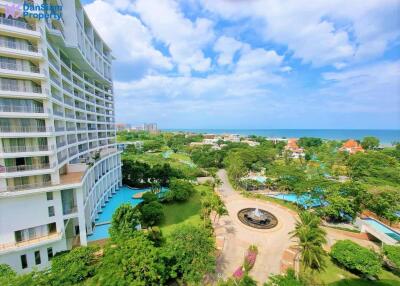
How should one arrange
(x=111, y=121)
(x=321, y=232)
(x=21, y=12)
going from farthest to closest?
(x=111, y=121) < (x=321, y=232) < (x=21, y=12)

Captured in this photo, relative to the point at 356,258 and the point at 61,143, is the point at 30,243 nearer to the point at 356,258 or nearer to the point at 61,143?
the point at 61,143

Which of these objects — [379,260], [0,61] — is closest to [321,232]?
[379,260]

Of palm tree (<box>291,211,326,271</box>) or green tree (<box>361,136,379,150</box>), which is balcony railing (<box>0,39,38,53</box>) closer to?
palm tree (<box>291,211,326,271</box>)

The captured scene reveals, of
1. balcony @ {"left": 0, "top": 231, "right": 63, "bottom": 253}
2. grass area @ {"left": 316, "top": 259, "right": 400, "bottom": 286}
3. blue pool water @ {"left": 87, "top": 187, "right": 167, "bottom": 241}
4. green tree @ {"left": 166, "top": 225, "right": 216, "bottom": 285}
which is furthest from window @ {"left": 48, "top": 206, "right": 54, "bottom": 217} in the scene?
grass area @ {"left": 316, "top": 259, "right": 400, "bottom": 286}

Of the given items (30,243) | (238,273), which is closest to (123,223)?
(30,243)

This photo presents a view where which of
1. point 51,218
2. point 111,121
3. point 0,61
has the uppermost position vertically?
point 0,61

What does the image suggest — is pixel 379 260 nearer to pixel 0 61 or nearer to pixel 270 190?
pixel 270 190

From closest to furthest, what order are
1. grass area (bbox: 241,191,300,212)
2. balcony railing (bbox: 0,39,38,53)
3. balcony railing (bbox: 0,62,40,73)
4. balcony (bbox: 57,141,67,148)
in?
balcony railing (bbox: 0,39,38,53)
balcony railing (bbox: 0,62,40,73)
balcony (bbox: 57,141,67,148)
grass area (bbox: 241,191,300,212)

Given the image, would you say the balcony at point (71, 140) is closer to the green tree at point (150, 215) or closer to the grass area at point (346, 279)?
the green tree at point (150, 215)
